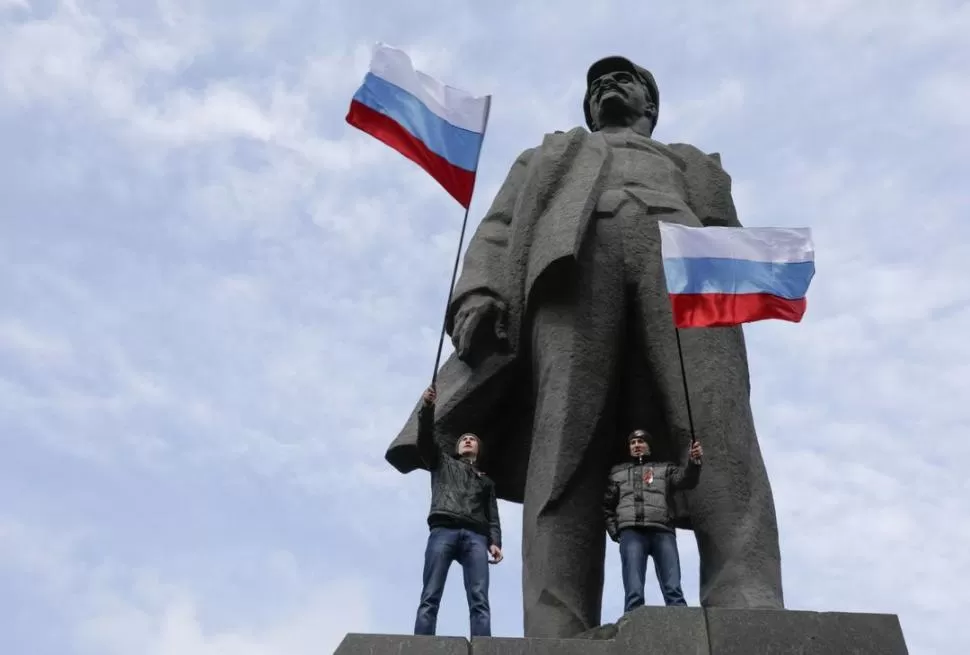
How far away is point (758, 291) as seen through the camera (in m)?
7.20

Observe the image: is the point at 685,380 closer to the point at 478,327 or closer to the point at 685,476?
the point at 685,476

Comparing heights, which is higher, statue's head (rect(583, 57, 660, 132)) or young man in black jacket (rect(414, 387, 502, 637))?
statue's head (rect(583, 57, 660, 132))

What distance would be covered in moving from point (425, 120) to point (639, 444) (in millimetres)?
2421

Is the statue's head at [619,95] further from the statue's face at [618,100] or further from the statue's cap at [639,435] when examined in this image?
the statue's cap at [639,435]

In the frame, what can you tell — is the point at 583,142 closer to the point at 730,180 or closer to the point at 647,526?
the point at 730,180

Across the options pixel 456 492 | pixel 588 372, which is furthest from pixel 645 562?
pixel 588 372

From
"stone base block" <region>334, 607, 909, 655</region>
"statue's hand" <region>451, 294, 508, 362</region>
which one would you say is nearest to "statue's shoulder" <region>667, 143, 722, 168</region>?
"statue's hand" <region>451, 294, 508, 362</region>

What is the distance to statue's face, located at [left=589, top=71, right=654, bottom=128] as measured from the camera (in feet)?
30.7

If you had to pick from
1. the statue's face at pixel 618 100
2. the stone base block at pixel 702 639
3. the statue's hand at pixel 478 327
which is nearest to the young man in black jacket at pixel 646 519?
the stone base block at pixel 702 639

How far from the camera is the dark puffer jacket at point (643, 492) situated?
6766 mm

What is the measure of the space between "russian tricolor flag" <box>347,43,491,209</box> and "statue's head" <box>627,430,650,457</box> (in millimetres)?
1748

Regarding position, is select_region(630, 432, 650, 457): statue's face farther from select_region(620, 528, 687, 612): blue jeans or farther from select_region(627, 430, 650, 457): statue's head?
select_region(620, 528, 687, 612): blue jeans

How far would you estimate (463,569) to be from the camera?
686 cm

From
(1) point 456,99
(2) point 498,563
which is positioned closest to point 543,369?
(2) point 498,563
